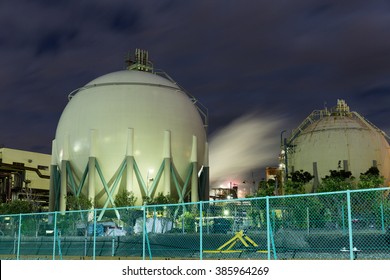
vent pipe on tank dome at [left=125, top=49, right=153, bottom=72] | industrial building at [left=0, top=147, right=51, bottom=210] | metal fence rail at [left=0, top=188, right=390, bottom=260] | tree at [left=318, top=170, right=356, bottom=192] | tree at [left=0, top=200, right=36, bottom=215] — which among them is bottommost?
metal fence rail at [left=0, top=188, right=390, bottom=260]

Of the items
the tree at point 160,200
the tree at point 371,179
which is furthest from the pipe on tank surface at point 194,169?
the tree at point 371,179

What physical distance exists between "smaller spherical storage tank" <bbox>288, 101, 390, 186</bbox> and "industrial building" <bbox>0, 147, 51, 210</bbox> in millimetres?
52010

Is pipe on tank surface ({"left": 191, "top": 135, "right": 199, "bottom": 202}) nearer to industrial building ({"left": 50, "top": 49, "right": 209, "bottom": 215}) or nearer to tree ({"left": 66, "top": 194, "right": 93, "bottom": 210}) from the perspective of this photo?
industrial building ({"left": 50, "top": 49, "right": 209, "bottom": 215})

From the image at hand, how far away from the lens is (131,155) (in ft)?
177

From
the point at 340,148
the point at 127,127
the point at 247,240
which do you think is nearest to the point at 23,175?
the point at 127,127

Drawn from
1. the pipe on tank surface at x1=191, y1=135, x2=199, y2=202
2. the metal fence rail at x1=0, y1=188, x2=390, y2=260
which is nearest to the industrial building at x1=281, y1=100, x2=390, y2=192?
the pipe on tank surface at x1=191, y1=135, x2=199, y2=202

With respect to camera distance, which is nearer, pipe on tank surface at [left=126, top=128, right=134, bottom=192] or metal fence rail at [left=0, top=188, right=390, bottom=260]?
metal fence rail at [left=0, top=188, right=390, bottom=260]

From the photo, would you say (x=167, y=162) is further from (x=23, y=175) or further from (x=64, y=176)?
(x=23, y=175)

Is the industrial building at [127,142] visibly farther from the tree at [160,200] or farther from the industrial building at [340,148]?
the industrial building at [340,148]

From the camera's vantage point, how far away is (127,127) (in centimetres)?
5559

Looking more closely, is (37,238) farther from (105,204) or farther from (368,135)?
(368,135)

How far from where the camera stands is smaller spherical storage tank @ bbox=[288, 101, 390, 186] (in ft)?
241
